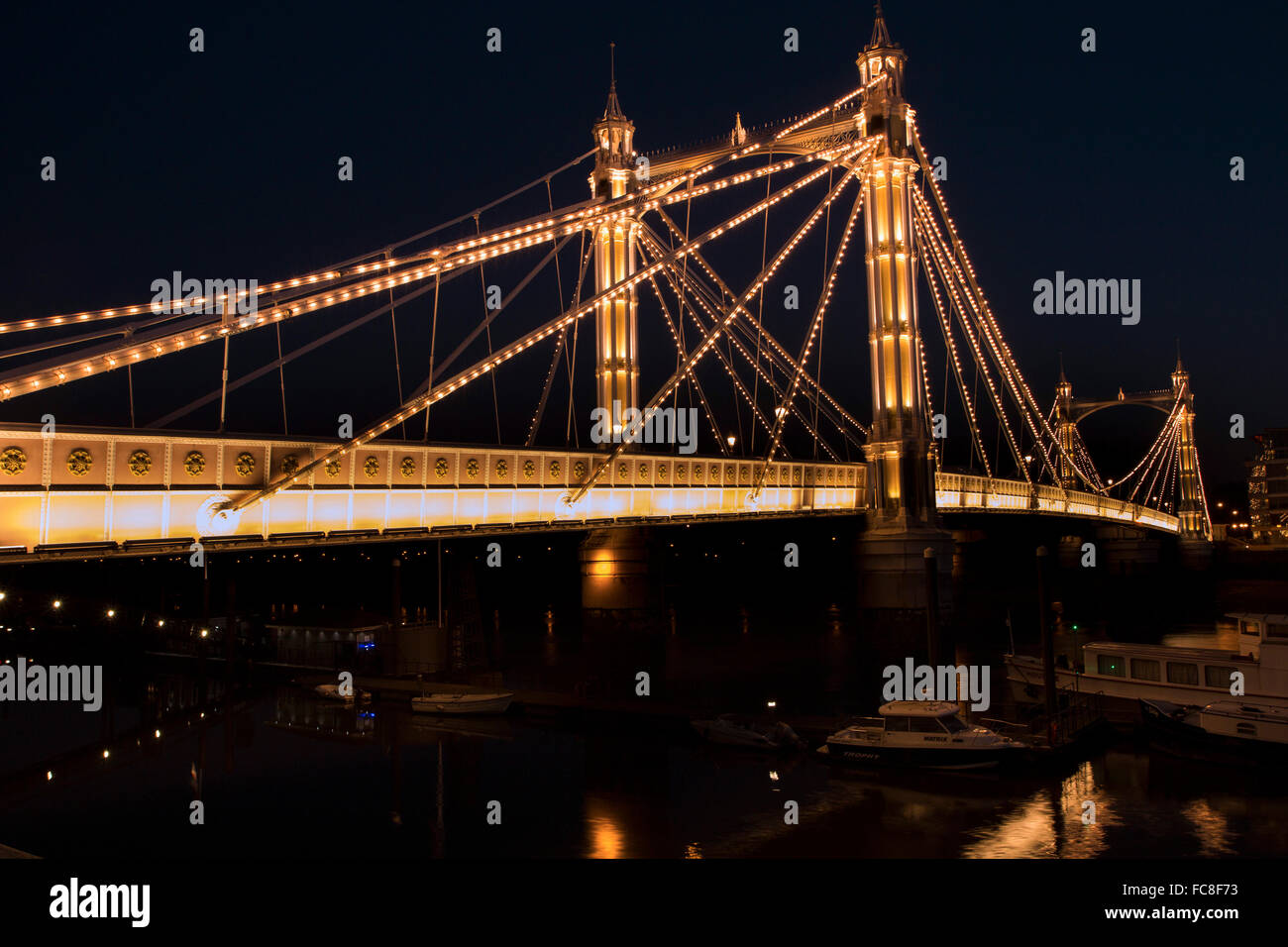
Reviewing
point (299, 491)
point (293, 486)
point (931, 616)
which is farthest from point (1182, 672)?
point (293, 486)

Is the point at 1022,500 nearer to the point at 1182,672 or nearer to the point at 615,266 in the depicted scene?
the point at 615,266

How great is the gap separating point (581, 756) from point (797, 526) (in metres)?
→ 23.6

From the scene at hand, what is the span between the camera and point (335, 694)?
34781 mm

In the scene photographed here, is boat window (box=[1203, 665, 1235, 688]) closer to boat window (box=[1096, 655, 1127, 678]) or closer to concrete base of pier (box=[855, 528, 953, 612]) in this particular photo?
boat window (box=[1096, 655, 1127, 678])

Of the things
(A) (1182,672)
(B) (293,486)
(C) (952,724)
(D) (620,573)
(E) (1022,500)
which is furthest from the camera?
(E) (1022,500)

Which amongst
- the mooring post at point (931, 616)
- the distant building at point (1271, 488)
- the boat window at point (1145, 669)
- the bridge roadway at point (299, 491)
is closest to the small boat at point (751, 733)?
the mooring post at point (931, 616)

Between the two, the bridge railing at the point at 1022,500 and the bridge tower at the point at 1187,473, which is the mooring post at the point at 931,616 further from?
the bridge tower at the point at 1187,473

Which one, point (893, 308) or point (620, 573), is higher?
point (893, 308)

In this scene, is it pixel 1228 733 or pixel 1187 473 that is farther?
pixel 1187 473

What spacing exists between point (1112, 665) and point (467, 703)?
19071 millimetres

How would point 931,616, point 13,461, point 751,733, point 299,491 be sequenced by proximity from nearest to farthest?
point 13,461
point 299,491
point 751,733
point 931,616

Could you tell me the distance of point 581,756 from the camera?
84.8 feet

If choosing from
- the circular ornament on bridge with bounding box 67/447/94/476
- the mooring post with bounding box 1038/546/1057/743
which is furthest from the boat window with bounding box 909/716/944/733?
the circular ornament on bridge with bounding box 67/447/94/476
